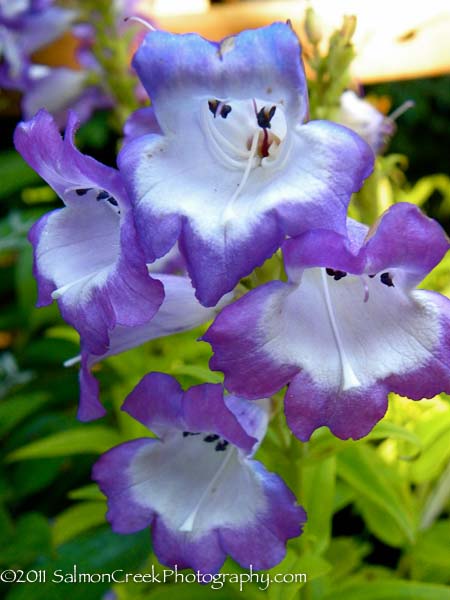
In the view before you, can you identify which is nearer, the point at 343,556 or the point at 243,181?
the point at 243,181

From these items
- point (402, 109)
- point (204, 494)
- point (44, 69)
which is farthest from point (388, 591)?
point (44, 69)

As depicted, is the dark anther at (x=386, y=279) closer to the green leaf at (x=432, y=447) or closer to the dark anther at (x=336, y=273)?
the dark anther at (x=336, y=273)

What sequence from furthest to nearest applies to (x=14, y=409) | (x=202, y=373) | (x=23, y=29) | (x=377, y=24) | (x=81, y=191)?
(x=23, y=29) < (x=377, y=24) < (x=14, y=409) < (x=202, y=373) < (x=81, y=191)

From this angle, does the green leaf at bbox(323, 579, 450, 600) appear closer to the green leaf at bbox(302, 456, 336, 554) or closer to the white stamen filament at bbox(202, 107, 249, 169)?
the green leaf at bbox(302, 456, 336, 554)

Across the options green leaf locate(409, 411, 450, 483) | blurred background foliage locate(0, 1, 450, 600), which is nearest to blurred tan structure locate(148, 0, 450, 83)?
blurred background foliage locate(0, 1, 450, 600)

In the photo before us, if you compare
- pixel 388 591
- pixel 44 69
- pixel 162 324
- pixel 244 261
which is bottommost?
pixel 388 591

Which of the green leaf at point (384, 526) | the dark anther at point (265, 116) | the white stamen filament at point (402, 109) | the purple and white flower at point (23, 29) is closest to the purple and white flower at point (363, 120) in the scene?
the white stamen filament at point (402, 109)

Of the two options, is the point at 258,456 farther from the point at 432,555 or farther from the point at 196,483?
the point at 432,555
